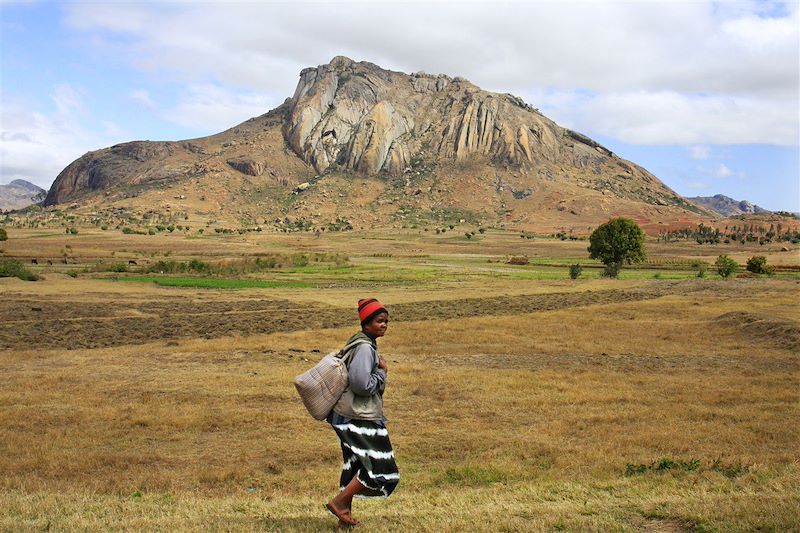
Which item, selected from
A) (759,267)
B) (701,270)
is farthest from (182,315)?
(759,267)

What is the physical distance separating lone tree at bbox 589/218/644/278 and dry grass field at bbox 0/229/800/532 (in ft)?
101

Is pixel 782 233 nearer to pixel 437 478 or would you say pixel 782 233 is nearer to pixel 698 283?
pixel 698 283

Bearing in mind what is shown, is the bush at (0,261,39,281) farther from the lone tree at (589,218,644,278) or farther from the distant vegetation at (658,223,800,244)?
the distant vegetation at (658,223,800,244)

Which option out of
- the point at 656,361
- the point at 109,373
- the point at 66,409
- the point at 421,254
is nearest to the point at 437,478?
the point at 66,409

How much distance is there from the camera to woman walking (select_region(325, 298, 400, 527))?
7273mm

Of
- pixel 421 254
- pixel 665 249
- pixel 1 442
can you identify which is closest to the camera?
pixel 1 442

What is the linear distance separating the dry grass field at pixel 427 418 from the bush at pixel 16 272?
13.3 m

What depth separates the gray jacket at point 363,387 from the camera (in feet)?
23.4

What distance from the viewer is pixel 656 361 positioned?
2312 centimetres

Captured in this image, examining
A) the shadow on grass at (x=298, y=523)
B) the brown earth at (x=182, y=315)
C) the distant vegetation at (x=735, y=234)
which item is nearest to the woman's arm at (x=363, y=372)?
the shadow on grass at (x=298, y=523)

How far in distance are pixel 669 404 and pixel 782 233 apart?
14360 centimetres

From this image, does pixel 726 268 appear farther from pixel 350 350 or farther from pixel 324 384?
pixel 324 384

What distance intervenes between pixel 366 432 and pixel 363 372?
29.1 inches

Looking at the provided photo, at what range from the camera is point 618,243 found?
72.2 metres
